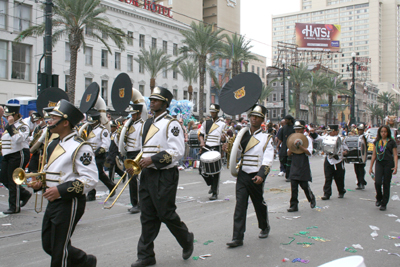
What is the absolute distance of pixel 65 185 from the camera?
367cm

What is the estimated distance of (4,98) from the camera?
31.5 meters

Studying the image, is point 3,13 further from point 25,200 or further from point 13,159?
point 25,200

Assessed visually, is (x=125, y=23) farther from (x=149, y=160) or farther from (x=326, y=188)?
(x=149, y=160)

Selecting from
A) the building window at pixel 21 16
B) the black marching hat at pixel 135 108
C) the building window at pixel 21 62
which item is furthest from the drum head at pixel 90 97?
the building window at pixel 21 16

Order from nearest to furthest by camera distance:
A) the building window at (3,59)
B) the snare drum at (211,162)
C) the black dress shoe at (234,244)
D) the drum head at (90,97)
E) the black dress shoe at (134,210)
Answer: the black dress shoe at (234,244)
the drum head at (90,97)
the black dress shoe at (134,210)
the snare drum at (211,162)
the building window at (3,59)

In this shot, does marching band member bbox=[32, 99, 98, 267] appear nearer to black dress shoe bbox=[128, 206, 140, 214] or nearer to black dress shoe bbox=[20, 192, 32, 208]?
black dress shoe bbox=[128, 206, 140, 214]

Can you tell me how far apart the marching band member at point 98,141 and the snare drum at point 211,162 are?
2355 mm

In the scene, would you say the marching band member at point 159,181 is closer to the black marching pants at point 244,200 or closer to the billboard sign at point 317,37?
the black marching pants at point 244,200

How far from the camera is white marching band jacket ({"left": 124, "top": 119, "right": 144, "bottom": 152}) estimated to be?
Result: 750 cm

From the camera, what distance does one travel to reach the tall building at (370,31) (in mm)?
156625

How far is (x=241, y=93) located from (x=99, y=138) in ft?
13.8

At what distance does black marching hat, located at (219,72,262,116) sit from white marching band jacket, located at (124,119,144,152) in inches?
79.0

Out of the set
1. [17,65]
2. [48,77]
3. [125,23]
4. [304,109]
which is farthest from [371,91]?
[48,77]

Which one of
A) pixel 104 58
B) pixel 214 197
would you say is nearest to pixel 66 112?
pixel 214 197
